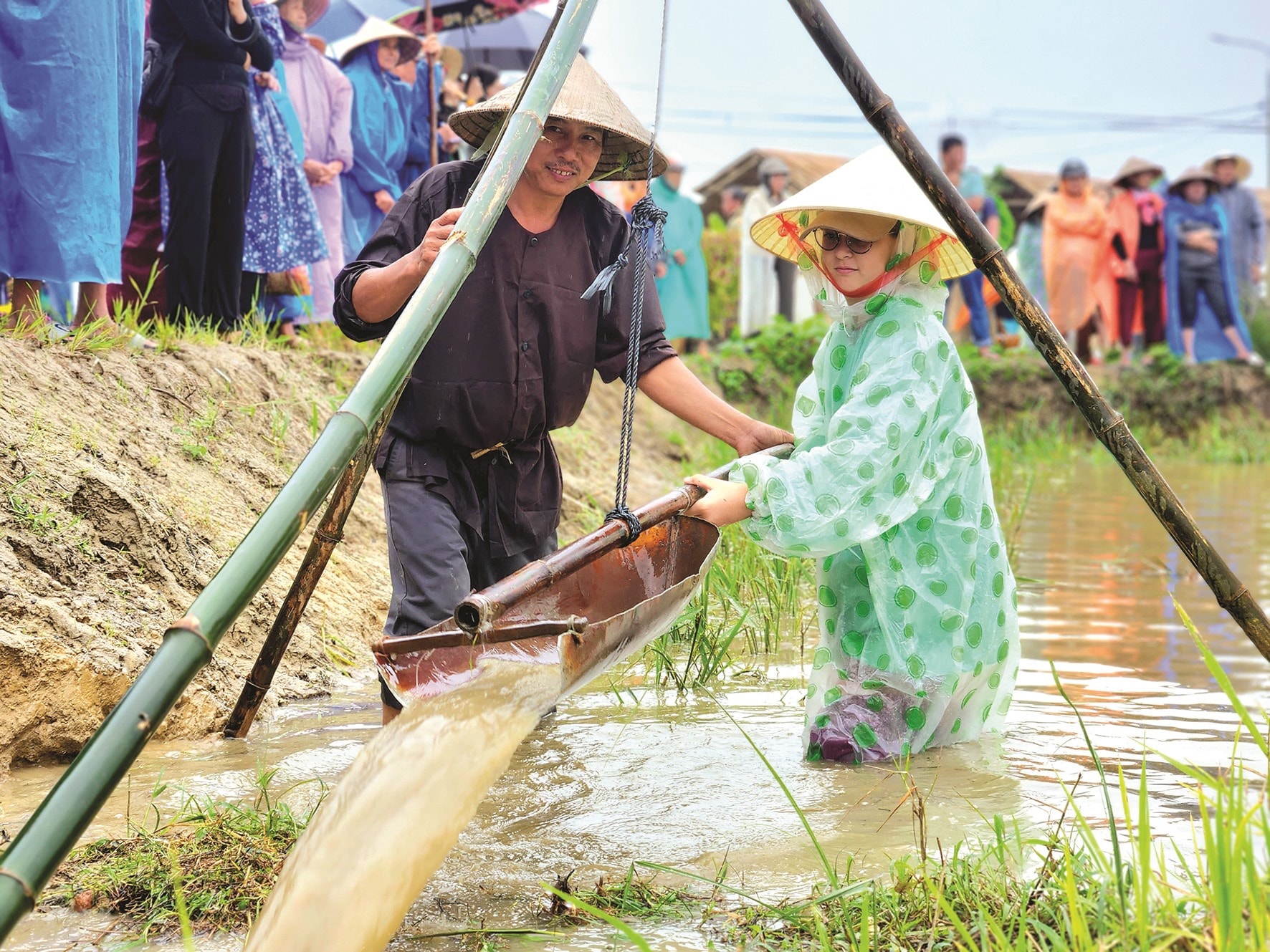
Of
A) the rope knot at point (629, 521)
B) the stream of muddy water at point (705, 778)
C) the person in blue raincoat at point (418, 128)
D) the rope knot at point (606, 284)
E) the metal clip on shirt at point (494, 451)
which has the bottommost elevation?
the stream of muddy water at point (705, 778)

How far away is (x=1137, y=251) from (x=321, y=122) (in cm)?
1049

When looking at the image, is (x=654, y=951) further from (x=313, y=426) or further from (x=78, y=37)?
(x=78, y=37)

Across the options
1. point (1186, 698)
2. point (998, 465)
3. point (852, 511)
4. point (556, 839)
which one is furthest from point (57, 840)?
point (998, 465)

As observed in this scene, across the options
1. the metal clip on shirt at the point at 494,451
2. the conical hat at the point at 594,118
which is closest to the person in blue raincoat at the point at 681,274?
the conical hat at the point at 594,118

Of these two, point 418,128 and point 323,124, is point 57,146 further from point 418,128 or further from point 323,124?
point 418,128

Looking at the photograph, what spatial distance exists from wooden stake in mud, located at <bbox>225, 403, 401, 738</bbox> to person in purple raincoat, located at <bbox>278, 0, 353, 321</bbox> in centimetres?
406

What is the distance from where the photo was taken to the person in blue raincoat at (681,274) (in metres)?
12.4

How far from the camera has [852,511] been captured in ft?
10.5

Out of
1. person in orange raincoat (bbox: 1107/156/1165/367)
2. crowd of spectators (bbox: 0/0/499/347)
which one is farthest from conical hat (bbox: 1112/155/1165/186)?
crowd of spectators (bbox: 0/0/499/347)

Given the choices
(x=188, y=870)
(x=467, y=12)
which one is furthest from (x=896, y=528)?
(x=467, y=12)

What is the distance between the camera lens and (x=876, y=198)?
3.29 metres

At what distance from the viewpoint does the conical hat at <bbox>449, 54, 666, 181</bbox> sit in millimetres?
3307

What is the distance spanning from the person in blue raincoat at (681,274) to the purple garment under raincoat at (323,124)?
4.83m

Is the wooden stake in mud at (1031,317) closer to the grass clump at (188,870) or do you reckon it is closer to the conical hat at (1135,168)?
the grass clump at (188,870)
